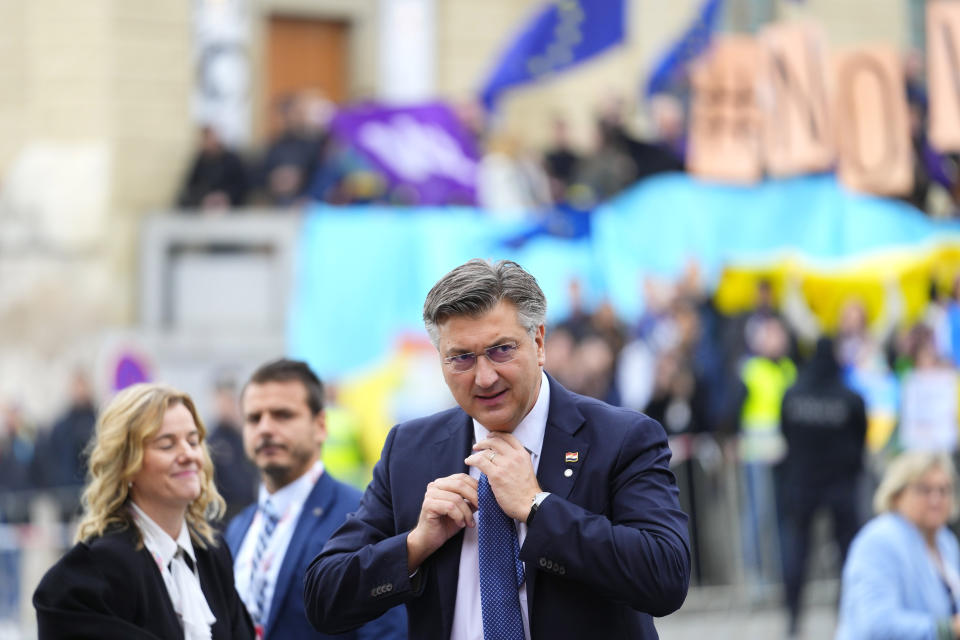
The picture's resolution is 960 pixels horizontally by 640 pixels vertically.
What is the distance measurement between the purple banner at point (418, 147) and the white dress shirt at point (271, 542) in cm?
1164

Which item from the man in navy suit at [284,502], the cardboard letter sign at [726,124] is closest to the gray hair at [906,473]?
the man in navy suit at [284,502]

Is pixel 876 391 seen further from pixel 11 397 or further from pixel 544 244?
pixel 11 397

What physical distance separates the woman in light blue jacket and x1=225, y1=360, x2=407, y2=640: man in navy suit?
2727 millimetres

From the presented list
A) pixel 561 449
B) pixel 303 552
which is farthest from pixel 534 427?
pixel 303 552

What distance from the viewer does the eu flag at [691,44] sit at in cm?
1730

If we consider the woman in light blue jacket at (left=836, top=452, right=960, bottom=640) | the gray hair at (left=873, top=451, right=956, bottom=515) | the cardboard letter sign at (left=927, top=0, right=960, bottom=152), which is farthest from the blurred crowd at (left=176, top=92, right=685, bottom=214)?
the woman in light blue jacket at (left=836, top=452, right=960, bottom=640)

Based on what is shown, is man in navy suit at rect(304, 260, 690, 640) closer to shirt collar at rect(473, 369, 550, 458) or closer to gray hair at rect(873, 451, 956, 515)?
shirt collar at rect(473, 369, 550, 458)

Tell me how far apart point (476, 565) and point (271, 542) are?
1.80 m

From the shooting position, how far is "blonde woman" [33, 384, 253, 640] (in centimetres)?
424

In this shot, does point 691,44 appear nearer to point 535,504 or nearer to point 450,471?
point 450,471

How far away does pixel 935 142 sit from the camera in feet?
54.7

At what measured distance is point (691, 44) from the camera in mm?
17344

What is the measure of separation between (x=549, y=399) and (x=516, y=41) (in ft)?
40.4

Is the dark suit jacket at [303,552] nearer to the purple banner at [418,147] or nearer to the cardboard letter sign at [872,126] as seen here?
the purple banner at [418,147]
